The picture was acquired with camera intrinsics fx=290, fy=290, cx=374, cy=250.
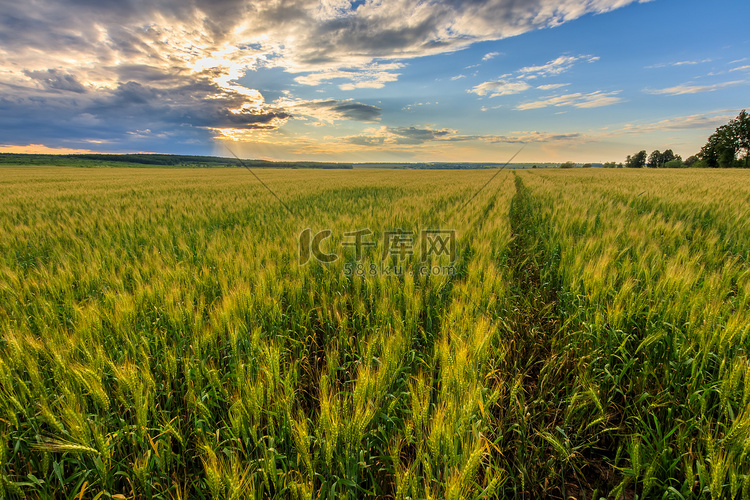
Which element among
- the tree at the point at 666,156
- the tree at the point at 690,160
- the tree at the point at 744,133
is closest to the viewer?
the tree at the point at 744,133

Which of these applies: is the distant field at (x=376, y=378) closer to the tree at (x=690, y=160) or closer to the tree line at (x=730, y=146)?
the tree line at (x=730, y=146)

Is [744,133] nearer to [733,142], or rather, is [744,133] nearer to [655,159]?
[733,142]

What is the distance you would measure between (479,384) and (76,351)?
239cm

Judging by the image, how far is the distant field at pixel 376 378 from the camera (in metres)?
1.24

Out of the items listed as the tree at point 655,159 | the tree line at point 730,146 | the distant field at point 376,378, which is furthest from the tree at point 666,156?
the distant field at point 376,378

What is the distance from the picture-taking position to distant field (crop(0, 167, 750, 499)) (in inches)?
48.8

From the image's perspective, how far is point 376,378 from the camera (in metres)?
1.52

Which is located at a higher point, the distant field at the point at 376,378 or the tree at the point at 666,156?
the tree at the point at 666,156

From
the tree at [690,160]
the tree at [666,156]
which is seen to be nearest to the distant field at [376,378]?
the tree at [690,160]

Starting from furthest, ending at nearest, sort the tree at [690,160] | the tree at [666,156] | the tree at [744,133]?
the tree at [666,156], the tree at [690,160], the tree at [744,133]

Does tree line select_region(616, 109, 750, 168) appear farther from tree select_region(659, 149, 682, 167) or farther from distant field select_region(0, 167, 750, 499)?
distant field select_region(0, 167, 750, 499)

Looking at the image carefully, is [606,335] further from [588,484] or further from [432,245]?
[432,245]

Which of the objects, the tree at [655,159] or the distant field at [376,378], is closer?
the distant field at [376,378]

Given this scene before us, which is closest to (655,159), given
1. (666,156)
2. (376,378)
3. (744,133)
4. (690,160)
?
(666,156)
